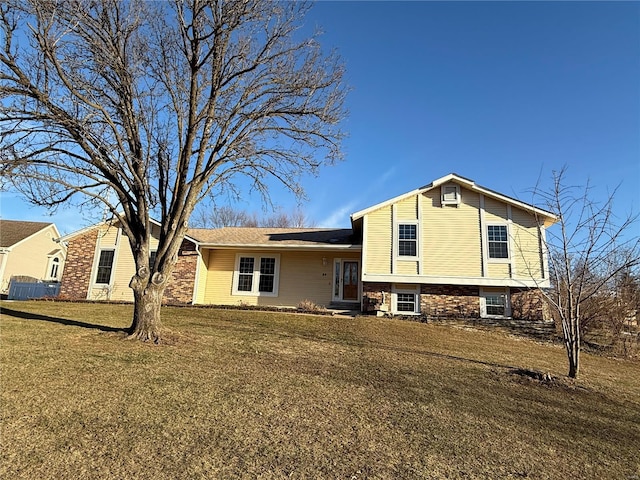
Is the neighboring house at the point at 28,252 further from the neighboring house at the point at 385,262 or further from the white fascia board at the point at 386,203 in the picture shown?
the white fascia board at the point at 386,203

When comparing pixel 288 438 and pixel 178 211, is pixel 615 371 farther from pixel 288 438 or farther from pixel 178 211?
pixel 178 211

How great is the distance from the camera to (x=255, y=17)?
8.70m

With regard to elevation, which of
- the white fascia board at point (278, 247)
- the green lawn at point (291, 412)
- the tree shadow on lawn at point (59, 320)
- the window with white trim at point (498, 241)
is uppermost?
the window with white trim at point (498, 241)

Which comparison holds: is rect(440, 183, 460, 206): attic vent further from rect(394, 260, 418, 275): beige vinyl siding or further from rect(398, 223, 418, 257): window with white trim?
rect(394, 260, 418, 275): beige vinyl siding

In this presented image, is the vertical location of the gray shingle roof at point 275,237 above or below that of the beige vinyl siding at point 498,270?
above

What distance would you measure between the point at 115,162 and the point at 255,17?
456 cm

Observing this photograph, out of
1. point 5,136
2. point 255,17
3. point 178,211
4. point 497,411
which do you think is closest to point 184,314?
point 178,211

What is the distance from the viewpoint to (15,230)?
26.6 meters

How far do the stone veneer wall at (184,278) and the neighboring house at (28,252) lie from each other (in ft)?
36.2

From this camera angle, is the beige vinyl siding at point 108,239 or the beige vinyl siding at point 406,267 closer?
the beige vinyl siding at point 406,267

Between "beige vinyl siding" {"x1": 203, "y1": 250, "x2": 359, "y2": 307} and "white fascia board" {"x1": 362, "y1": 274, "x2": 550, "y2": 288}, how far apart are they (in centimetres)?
215

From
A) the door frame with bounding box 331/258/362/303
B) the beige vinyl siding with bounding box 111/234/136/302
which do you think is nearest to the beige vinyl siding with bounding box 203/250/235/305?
the beige vinyl siding with bounding box 111/234/136/302

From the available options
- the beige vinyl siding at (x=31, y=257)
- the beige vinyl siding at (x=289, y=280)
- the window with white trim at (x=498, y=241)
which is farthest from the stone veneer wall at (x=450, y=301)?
the beige vinyl siding at (x=31, y=257)

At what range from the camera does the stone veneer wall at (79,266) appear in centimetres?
1795
